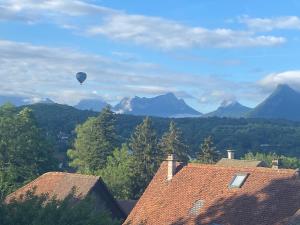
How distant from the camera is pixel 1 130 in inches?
2010

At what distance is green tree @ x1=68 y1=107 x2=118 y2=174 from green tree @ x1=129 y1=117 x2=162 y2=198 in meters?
7.74

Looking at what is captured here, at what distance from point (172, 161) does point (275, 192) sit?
7.01 m

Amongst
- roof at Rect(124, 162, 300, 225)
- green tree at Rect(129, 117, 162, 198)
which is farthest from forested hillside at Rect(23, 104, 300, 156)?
roof at Rect(124, 162, 300, 225)

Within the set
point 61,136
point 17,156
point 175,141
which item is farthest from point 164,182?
point 61,136

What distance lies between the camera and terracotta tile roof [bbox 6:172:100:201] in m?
35.9

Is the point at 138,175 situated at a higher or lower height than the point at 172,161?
lower

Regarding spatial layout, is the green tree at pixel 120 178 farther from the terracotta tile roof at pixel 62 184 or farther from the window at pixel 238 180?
the window at pixel 238 180

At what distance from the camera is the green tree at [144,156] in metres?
62.0

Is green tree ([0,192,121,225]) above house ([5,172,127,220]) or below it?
above

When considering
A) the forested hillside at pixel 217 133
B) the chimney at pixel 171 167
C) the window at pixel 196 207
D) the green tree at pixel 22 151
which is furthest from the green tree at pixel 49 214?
the forested hillside at pixel 217 133

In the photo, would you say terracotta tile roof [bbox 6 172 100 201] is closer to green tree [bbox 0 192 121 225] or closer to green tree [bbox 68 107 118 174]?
green tree [bbox 0 192 121 225]

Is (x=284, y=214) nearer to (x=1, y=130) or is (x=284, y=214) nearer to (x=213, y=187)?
(x=213, y=187)

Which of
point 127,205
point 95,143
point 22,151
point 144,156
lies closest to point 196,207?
point 127,205

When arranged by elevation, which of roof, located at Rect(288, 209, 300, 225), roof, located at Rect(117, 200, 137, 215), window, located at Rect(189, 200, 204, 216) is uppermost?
roof, located at Rect(288, 209, 300, 225)
